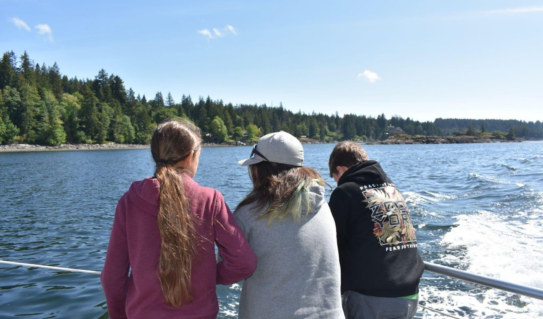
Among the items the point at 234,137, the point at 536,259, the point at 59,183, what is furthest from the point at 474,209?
the point at 234,137

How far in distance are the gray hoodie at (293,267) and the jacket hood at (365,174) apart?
613 millimetres

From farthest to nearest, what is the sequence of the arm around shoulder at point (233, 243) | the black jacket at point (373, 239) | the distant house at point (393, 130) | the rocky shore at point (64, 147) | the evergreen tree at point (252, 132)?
the distant house at point (393, 130), the evergreen tree at point (252, 132), the rocky shore at point (64, 147), the black jacket at point (373, 239), the arm around shoulder at point (233, 243)

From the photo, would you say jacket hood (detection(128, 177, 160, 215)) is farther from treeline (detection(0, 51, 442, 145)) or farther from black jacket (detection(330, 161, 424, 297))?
treeline (detection(0, 51, 442, 145))

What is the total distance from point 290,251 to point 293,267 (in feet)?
0.26

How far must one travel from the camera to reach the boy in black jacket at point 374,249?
237 cm

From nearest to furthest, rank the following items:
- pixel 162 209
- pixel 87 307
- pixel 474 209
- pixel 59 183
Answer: pixel 162 209 < pixel 87 307 < pixel 474 209 < pixel 59 183

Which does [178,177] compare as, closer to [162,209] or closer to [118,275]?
[162,209]

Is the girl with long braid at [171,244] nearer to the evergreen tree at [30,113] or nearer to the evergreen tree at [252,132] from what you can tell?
A: the evergreen tree at [30,113]

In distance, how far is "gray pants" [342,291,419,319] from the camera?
2381 millimetres

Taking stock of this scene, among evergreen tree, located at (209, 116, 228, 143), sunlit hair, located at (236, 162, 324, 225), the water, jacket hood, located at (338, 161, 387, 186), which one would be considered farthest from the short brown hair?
evergreen tree, located at (209, 116, 228, 143)

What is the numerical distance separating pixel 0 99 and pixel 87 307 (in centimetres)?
9282

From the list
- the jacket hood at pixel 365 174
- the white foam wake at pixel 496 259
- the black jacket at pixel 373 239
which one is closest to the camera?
the black jacket at pixel 373 239

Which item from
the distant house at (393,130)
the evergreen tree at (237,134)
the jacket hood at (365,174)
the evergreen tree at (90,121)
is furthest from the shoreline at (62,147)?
the distant house at (393,130)

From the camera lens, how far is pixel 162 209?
1741 mm
